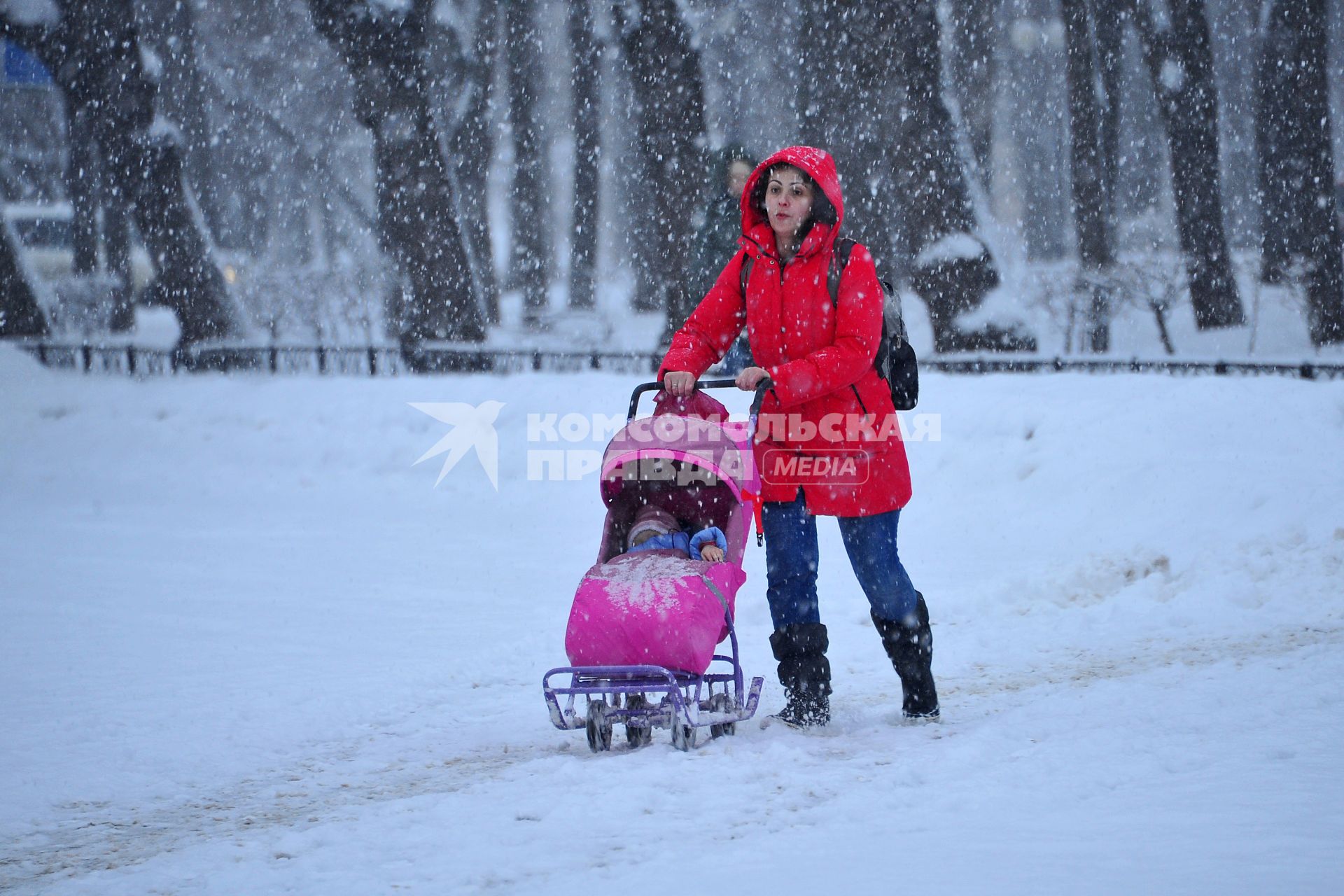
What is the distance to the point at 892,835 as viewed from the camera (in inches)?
126

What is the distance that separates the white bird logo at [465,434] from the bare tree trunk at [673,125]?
3067 mm

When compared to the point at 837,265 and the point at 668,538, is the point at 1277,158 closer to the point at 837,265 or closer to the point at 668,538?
the point at 837,265

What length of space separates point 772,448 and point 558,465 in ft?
21.2

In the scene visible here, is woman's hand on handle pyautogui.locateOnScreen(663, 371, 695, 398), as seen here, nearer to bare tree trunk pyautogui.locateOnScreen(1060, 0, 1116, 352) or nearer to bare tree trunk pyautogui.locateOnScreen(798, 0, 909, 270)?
bare tree trunk pyautogui.locateOnScreen(798, 0, 909, 270)

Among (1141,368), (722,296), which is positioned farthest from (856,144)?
(722,296)

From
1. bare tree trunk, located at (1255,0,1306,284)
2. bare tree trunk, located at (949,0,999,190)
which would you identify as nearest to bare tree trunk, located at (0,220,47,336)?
bare tree trunk, located at (949,0,999,190)

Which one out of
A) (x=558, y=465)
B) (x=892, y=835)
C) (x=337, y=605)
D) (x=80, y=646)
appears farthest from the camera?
(x=558, y=465)

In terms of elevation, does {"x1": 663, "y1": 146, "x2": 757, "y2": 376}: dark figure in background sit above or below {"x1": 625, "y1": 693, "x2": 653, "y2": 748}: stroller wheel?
above

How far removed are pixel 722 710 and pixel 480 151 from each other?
886 inches

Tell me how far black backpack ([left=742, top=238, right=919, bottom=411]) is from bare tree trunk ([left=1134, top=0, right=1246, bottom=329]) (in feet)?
46.4

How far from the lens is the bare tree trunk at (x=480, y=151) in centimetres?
2453

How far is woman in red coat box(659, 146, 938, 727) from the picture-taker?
14.1 feet

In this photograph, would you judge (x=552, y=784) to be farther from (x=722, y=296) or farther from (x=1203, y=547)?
(x=1203, y=547)

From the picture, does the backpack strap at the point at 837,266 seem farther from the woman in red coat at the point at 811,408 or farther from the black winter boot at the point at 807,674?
the black winter boot at the point at 807,674
